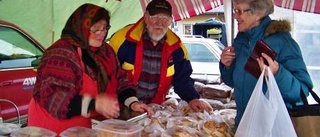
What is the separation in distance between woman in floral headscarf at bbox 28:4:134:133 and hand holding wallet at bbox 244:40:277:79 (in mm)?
606

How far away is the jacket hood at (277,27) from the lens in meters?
1.76

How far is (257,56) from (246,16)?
0.25m

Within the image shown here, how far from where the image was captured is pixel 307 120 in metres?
1.68

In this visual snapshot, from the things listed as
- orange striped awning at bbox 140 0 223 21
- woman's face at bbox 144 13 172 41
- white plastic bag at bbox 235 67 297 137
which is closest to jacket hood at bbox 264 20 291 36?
white plastic bag at bbox 235 67 297 137

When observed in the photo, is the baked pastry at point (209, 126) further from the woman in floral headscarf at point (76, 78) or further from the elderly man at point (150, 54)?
the elderly man at point (150, 54)

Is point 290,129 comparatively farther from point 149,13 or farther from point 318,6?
point 318,6

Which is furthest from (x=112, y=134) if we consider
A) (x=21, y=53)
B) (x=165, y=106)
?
(x=21, y=53)

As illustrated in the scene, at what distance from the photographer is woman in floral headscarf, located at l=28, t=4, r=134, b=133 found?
1.78 meters

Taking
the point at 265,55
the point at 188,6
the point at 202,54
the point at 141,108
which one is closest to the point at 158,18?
the point at 141,108

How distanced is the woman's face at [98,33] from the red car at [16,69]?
211cm

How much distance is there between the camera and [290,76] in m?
1.66

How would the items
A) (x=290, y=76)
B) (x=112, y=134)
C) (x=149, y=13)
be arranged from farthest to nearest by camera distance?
(x=149, y=13)
(x=290, y=76)
(x=112, y=134)

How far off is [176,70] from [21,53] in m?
2.37

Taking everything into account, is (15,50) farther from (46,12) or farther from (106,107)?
(106,107)
